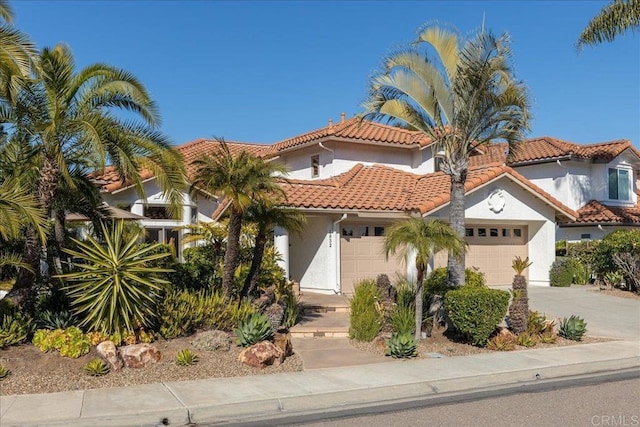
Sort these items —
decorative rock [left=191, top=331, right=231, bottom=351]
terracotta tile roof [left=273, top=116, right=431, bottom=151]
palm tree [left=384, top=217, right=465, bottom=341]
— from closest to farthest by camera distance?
decorative rock [left=191, top=331, right=231, bottom=351]
palm tree [left=384, top=217, right=465, bottom=341]
terracotta tile roof [left=273, top=116, right=431, bottom=151]

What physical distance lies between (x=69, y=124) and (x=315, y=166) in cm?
1376

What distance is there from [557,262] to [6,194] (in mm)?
18913

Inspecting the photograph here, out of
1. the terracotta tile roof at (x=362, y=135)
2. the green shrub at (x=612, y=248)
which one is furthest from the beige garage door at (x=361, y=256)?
the green shrub at (x=612, y=248)

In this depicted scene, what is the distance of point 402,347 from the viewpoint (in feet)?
35.8

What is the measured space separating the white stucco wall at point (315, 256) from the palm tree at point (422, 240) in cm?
638

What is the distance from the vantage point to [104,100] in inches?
430

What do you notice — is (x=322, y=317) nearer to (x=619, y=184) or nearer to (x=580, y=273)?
(x=580, y=273)

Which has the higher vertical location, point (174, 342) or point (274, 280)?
point (274, 280)

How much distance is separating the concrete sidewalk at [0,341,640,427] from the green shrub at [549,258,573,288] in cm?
1123

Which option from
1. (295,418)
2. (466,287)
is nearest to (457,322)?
(466,287)

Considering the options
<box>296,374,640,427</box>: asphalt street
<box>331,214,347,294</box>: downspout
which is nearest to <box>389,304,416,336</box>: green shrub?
<box>296,374,640,427</box>: asphalt street

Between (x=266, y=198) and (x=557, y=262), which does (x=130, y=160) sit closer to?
(x=266, y=198)

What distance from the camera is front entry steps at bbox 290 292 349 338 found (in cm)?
1294

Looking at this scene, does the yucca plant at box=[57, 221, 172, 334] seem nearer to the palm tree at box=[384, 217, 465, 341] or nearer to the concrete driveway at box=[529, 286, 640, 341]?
the palm tree at box=[384, 217, 465, 341]
